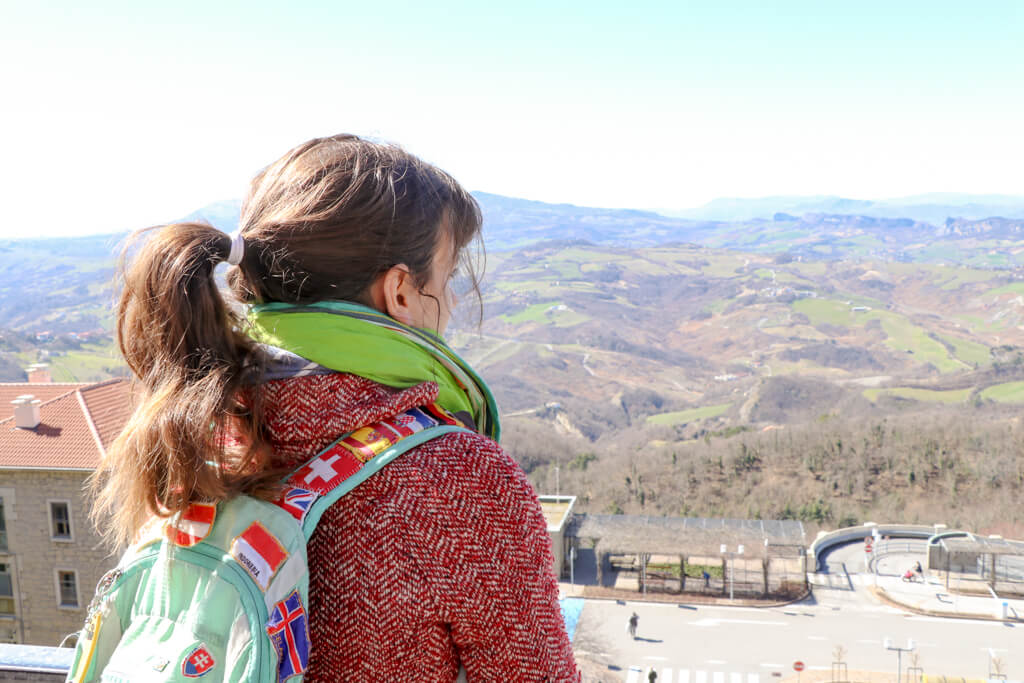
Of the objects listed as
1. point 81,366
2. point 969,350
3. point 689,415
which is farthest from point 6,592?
point 969,350

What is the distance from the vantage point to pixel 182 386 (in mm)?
1036

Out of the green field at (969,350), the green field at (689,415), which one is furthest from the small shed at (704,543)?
the green field at (969,350)

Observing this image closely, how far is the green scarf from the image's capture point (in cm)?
108

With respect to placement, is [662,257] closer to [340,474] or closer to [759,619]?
[759,619]

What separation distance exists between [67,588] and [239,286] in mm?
10847

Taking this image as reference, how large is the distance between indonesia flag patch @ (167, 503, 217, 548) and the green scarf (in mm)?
226

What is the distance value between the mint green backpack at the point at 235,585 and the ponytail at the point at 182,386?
4 cm

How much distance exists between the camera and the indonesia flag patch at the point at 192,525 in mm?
992

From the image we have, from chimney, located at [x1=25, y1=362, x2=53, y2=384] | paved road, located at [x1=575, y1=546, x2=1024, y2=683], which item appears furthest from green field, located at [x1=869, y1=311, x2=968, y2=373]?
chimney, located at [x1=25, y1=362, x2=53, y2=384]

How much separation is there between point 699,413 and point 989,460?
32.6 metres

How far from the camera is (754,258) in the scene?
156375 mm

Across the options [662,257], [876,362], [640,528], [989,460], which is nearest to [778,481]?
[989,460]

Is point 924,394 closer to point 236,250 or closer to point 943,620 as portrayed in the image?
point 943,620

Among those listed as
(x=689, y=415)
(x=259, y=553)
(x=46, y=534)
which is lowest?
(x=689, y=415)
